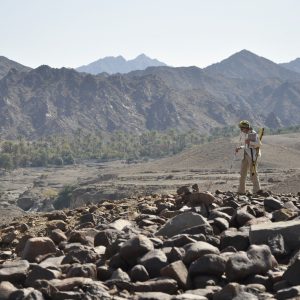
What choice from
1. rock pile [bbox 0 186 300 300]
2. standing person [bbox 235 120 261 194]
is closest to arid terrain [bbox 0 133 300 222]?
standing person [bbox 235 120 261 194]

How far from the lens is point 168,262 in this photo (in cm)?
548

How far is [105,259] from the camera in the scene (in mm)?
5875

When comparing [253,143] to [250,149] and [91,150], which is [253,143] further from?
[91,150]

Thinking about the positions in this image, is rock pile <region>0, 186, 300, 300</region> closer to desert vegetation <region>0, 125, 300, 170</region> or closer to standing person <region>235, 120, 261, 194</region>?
standing person <region>235, 120, 261, 194</region>

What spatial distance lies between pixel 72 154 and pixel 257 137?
12488 cm

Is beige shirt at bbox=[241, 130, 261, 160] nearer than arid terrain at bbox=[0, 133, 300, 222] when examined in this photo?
Yes

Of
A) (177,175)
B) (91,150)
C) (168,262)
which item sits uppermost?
(168,262)

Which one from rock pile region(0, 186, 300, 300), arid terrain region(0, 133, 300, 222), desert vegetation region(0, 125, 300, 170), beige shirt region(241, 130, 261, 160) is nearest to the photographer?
rock pile region(0, 186, 300, 300)

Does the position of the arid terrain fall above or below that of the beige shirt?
below

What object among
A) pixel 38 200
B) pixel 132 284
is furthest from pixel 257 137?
pixel 38 200

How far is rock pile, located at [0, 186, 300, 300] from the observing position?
4812 millimetres

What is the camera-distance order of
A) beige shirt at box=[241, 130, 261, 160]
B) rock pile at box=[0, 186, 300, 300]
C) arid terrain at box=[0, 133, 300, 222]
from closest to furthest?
rock pile at box=[0, 186, 300, 300] → beige shirt at box=[241, 130, 261, 160] → arid terrain at box=[0, 133, 300, 222]

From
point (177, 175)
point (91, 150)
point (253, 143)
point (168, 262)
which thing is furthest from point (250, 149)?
point (91, 150)

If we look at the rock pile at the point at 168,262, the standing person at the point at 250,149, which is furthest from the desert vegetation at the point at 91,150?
the rock pile at the point at 168,262
